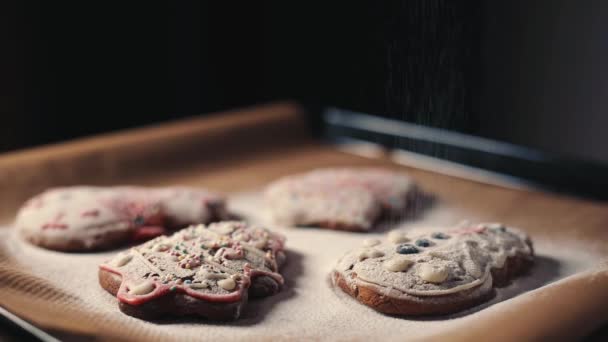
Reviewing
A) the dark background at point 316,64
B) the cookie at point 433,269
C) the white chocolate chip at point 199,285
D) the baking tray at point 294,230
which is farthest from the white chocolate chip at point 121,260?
the dark background at point 316,64

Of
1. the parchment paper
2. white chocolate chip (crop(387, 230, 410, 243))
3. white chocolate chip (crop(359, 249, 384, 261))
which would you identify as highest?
white chocolate chip (crop(387, 230, 410, 243))

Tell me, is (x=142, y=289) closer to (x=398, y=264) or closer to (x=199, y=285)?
(x=199, y=285)

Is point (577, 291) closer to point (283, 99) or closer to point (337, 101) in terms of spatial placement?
point (337, 101)

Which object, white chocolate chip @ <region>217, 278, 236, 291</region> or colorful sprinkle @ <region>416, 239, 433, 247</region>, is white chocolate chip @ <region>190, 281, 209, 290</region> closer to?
→ white chocolate chip @ <region>217, 278, 236, 291</region>

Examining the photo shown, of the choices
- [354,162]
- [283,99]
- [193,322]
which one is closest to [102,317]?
[193,322]

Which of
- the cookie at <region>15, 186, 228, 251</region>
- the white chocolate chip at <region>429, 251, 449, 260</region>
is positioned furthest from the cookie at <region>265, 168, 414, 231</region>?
the white chocolate chip at <region>429, 251, 449, 260</region>

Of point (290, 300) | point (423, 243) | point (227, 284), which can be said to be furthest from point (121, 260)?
point (423, 243)

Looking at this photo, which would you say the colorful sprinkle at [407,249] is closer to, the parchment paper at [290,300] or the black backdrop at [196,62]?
the parchment paper at [290,300]
